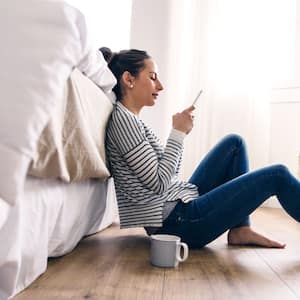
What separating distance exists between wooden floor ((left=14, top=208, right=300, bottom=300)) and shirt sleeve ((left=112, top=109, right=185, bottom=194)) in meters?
0.22

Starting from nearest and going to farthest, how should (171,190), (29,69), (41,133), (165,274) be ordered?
(29,69)
(41,133)
(165,274)
(171,190)

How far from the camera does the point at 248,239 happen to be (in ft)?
4.89

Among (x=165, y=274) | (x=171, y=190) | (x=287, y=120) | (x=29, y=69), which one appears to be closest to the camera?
(x=29, y=69)

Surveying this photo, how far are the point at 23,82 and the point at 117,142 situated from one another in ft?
2.02

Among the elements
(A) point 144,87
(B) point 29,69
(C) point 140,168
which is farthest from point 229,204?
(B) point 29,69

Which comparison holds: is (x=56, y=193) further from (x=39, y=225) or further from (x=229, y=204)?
(x=229, y=204)

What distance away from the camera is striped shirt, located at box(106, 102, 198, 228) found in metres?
1.27

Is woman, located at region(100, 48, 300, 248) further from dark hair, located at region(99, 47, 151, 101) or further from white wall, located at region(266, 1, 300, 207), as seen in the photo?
white wall, located at region(266, 1, 300, 207)

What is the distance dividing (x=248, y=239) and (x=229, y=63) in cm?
157

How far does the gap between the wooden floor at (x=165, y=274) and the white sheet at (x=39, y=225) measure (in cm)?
4

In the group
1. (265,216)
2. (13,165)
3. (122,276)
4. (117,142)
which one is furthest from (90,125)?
(265,216)

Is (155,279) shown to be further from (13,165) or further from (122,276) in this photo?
(13,165)

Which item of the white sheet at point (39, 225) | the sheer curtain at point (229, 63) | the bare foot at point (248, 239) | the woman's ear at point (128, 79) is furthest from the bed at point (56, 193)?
the sheer curtain at point (229, 63)

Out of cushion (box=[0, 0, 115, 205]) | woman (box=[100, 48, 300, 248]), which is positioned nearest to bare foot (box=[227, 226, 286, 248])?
woman (box=[100, 48, 300, 248])
